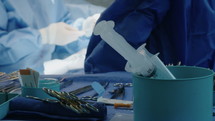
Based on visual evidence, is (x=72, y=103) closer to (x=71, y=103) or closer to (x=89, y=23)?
(x=71, y=103)

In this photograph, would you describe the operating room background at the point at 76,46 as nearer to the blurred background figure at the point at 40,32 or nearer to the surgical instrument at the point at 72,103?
the blurred background figure at the point at 40,32

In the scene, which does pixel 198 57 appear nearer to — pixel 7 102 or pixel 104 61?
pixel 104 61

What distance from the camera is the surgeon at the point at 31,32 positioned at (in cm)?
130

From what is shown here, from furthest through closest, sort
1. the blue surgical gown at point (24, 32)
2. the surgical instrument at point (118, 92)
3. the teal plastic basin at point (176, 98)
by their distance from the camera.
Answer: the blue surgical gown at point (24, 32)
the surgical instrument at point (118, 92)
the teal plastic basin at point (176, 98)

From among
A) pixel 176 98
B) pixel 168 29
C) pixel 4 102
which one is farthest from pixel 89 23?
pixel 176 98

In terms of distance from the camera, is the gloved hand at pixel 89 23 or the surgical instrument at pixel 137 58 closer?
the surgical instrument at pixel 137 58

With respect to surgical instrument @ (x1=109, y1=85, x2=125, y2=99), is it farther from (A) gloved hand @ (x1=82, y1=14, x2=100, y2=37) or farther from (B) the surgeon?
(A) gloved hand @ (x1=82, y1=14, x2=100, y2=37)

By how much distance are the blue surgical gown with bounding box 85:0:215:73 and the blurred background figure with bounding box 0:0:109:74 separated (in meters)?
0.45

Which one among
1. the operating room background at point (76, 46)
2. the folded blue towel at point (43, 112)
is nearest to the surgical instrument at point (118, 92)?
the folded blue towel at point (43, 112)

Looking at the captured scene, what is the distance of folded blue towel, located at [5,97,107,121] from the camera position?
0.42 m

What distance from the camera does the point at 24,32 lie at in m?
1.38

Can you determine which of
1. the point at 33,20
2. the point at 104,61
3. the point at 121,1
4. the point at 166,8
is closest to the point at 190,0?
the point at 166,8

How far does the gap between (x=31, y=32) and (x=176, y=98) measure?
3.87ft

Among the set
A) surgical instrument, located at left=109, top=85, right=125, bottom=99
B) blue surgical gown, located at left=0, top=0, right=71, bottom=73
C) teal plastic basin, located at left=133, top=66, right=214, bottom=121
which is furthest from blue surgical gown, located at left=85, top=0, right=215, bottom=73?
blue surgical gown, located at left=0, top=0, right=71, bottom=73
